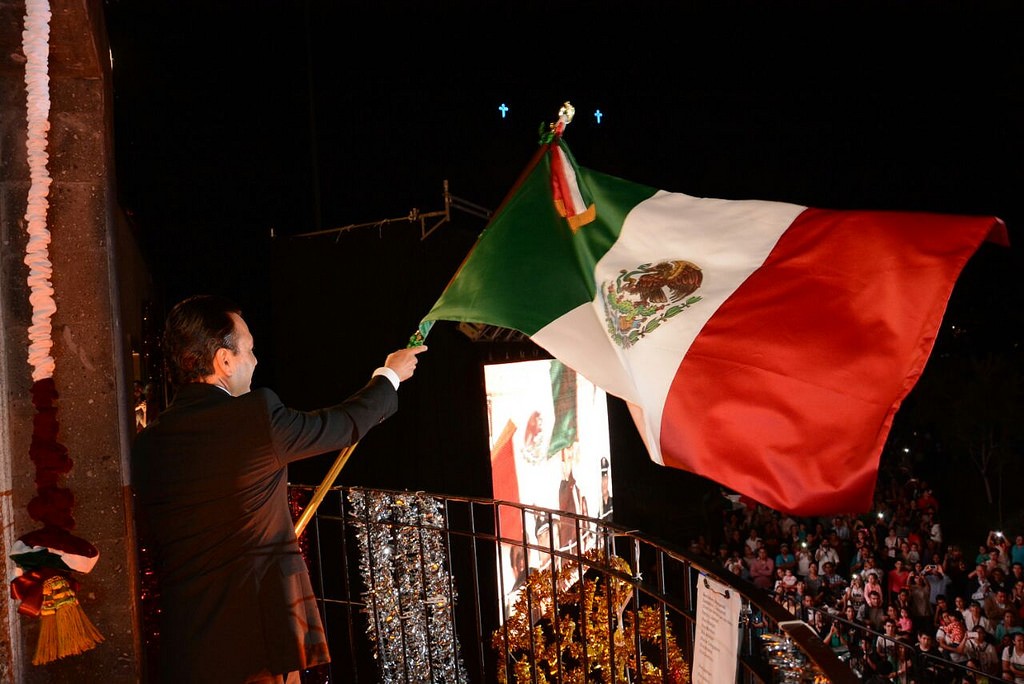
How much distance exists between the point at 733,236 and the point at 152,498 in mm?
2294

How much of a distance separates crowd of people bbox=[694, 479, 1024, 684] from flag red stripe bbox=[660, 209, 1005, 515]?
8.41 ft

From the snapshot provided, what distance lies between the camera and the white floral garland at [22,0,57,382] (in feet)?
10.6

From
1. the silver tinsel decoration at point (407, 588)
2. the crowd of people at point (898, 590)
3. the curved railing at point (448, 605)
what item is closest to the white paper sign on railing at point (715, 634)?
the crowd of people at point (898, 590)

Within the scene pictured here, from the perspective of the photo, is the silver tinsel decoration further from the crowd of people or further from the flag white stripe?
the flag white stripe

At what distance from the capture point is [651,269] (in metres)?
3.37

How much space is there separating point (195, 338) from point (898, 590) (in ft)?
30.3

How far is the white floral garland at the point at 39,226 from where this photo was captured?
3.22 m

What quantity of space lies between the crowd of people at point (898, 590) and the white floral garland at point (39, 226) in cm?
436

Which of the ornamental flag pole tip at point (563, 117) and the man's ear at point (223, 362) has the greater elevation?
the ornamental flag pole tip at point (563, 117)

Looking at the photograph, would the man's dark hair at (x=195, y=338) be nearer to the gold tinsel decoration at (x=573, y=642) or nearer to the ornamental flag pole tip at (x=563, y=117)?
the ornamental flag pole tip at (x=563, y=117)

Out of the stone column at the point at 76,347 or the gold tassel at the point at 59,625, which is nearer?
the gold tassel at the point at 59,625

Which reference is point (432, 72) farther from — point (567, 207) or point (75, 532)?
point (75, 532)

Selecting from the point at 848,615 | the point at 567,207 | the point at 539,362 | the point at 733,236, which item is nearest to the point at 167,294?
the point at 539,362

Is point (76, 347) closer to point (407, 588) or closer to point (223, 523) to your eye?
point (223, 523)
